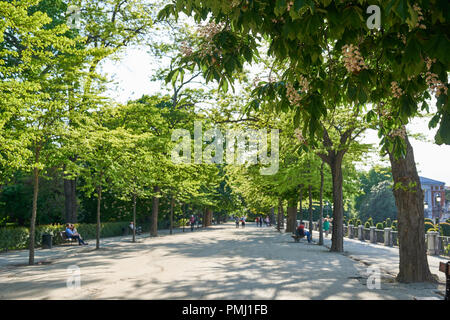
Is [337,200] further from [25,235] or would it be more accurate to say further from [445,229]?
[25,235]

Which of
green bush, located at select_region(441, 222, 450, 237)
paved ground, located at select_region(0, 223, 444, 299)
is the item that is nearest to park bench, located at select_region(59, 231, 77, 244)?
paved ground, located at select_region(0, 223, 444, 299)

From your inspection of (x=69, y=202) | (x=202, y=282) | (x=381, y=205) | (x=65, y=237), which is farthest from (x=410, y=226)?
(x=381, y=205)

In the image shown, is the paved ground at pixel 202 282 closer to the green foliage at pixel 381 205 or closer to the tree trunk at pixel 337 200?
the tree trunk at pixel 337 200

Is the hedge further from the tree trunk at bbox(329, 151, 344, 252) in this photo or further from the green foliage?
the green foliage

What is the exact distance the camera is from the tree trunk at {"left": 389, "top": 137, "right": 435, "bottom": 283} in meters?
12.2

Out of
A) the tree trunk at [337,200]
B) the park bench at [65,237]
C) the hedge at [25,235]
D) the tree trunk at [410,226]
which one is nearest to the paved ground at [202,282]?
the tree trunk at [410,226]

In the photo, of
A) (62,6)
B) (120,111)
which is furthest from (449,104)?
(62,6)

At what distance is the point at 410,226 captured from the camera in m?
12.4

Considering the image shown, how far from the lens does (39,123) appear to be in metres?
17.1

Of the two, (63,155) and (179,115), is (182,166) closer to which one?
(179,115)

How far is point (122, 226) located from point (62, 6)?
2319 centimetres

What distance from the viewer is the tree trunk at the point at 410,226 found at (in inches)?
479

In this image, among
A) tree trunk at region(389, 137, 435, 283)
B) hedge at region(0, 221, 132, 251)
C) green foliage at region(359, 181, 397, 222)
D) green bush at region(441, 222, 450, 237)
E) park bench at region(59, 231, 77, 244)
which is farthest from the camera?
green foliage at region(359, 181, 397, 222)

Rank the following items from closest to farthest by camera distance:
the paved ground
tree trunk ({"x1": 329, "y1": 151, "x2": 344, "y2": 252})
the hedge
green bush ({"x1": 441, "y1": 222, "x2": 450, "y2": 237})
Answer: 1. the paved ground
2. tree trunk ({"x1": 329, "y1": 151, "x2": 344, "y2": 252})
3. the hedge
4. green bush ({"x1": 441, "y1": 222, "x2": 450, "y2": 237})
